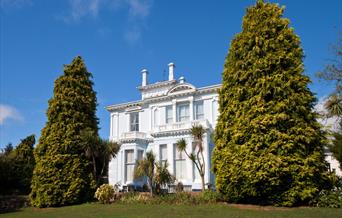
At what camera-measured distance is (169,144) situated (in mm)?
29703

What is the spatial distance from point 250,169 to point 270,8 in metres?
9.26

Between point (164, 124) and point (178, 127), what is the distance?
1.77 m

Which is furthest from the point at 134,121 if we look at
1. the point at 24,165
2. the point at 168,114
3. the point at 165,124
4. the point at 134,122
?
the point at 24,165

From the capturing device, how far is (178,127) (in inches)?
1164

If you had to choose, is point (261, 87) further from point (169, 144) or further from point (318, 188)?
point (169, 144)

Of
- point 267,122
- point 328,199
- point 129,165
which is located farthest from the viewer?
point 129,165

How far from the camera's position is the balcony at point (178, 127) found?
28.5m

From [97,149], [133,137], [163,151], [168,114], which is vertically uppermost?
[168,114]

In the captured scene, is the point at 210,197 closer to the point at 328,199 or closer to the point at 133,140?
the point at 328,199

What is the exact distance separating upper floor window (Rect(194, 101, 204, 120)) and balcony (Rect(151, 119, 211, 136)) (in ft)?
6.54

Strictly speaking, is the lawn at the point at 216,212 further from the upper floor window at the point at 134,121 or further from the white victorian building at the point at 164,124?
the upper floor window at the point at 134,121

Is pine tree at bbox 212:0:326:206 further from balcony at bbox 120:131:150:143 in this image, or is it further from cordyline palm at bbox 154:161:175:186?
balcony at bbox 120:131:150:143

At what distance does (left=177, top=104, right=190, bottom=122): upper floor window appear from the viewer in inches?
1239

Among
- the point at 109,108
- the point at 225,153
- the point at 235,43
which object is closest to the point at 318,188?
the point at 225,153
